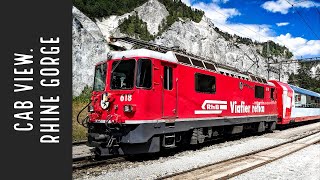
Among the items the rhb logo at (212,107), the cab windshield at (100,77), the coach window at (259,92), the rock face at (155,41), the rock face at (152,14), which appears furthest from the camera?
the rock face at (152,14)

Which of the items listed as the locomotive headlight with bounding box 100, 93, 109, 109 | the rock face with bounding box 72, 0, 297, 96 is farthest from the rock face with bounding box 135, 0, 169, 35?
the locomotive headlight with bounding box 100, 93, 109, 109

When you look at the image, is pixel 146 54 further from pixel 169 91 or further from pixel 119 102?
pixel 119 102

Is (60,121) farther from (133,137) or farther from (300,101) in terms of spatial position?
(300,101)

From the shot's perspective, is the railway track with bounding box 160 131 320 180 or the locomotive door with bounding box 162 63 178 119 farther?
the locomotive door with bounding box 162 63 178 119

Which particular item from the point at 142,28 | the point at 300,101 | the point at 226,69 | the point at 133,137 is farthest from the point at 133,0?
the point at 133,137

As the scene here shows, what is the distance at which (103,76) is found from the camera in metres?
12.0

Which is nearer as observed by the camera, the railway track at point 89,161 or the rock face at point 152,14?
the railway track at point 89,161

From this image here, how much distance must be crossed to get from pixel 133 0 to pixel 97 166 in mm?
79971

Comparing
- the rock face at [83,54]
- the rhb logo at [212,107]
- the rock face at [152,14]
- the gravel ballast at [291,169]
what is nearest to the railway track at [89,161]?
the rhb logo at [212,107]

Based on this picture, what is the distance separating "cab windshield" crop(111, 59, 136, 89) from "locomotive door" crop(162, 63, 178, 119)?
1.12m

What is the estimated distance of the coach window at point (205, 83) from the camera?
13.4 metres

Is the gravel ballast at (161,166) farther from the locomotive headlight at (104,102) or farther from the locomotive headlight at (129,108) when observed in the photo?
the locomotive headlight at (104,102)

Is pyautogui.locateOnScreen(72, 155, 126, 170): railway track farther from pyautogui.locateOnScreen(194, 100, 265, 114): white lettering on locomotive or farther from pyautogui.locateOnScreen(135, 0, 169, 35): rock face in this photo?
pyautogui.locateOnScreen(135, 0, 169, 35): rock face

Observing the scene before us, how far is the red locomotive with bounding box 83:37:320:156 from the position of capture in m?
10.8
